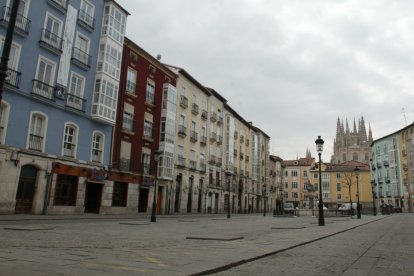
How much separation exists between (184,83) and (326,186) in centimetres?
7994

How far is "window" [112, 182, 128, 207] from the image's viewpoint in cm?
3153

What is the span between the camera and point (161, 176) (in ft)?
123

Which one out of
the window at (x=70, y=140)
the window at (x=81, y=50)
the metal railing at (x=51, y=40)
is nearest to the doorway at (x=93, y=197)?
the window at (x=70, y=140)

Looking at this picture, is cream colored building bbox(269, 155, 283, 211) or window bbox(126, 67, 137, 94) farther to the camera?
cream colored building bbox(269, 155, 283, 211)

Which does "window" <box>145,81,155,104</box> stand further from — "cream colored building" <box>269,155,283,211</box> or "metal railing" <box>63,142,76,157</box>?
"cream colored building" <box>269,155,283,211</box>

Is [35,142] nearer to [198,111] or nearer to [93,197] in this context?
[93,197]

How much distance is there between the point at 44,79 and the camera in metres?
25.0

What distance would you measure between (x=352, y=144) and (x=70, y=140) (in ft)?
478

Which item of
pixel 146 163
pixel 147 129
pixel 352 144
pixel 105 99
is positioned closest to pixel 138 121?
pixel 147 129

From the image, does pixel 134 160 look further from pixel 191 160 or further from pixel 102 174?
pixel 191 160

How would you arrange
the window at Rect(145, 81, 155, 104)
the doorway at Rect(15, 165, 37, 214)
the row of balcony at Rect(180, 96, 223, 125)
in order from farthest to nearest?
the row of balcony at Rect(180, 96, 223, 125)
the window at Rect(145, 81, 155, 104)
the doorway at Rect(15, 165, 37, 214)

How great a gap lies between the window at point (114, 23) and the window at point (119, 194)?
12347 millimetres

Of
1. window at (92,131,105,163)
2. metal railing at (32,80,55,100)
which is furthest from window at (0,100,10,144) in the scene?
window at (92,131,105,163)

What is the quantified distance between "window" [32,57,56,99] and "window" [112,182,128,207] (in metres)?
10.1
